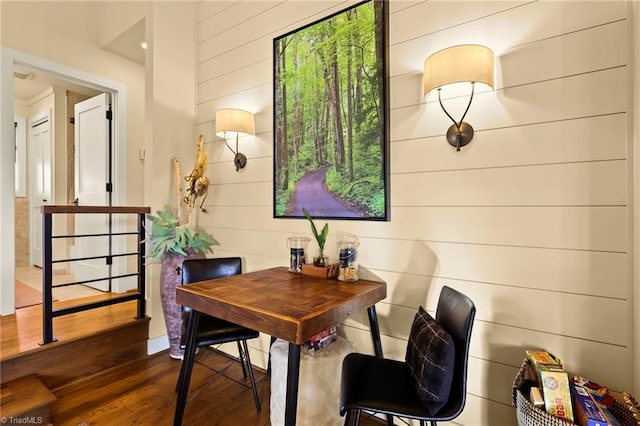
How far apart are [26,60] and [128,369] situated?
2801mm

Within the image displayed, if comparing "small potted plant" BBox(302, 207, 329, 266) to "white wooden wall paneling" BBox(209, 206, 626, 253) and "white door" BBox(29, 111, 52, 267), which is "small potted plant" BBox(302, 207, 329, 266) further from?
"white door" BBox(29, 111, 52, 267)

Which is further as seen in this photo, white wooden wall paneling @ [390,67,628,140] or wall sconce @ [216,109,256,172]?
wall sconce @ [216,109,256,172]

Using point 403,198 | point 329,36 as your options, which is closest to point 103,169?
point 329,36

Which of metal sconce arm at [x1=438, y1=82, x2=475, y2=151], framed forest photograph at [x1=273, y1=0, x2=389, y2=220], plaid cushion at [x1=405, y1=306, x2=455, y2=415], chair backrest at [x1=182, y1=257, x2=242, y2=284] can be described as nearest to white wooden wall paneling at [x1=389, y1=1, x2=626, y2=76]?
framed forest photograph at [x1=273, y1=0, x2=389, y2=220]

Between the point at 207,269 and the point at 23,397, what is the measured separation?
1.19 metres

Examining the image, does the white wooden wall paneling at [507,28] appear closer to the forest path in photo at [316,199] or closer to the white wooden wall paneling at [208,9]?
the forest path in photo at [316,199]

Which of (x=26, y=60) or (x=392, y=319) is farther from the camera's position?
(x=26, y=60)

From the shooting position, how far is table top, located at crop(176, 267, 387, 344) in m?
1.14

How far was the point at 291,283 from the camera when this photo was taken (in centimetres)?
168

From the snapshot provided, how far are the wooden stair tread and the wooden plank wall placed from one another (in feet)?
5.82

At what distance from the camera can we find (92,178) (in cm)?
356

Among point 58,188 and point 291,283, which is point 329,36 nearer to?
point 291,283

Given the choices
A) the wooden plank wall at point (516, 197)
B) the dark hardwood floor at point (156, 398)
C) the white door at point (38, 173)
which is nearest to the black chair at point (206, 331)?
the dark hardwood floor at point (156, 398)

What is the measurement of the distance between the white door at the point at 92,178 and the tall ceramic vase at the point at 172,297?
59.7 inches
